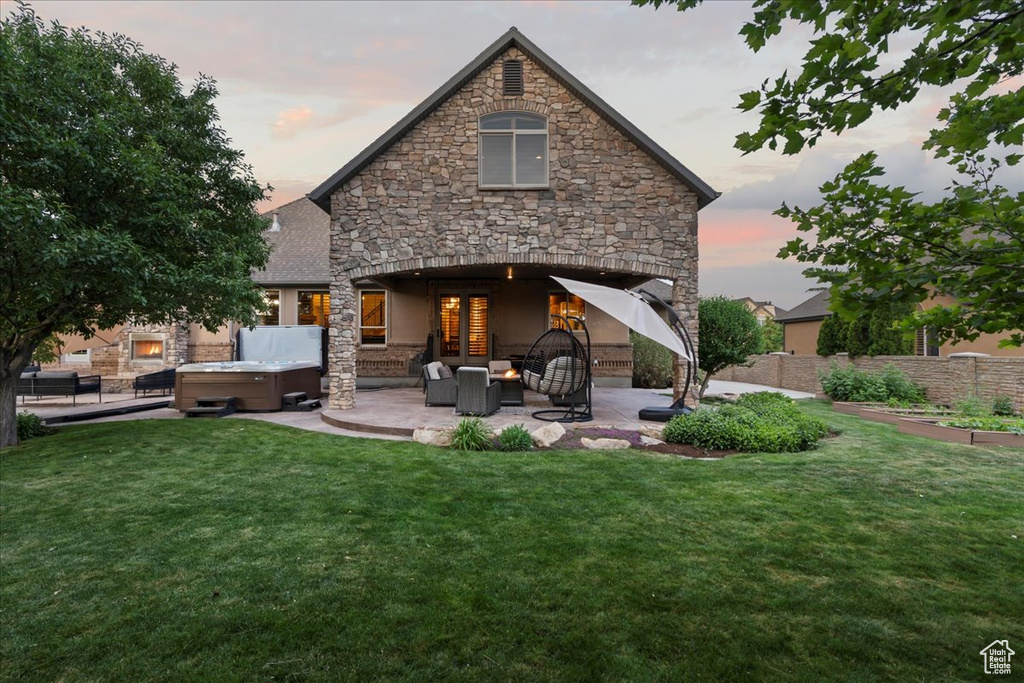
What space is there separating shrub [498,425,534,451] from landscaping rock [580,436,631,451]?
86 cm

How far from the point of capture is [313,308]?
16.0 metres

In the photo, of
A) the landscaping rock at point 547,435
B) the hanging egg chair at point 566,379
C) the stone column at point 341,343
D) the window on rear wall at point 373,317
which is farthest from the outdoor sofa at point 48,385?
the landscaping rock at point 547,435

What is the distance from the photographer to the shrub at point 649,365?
16734 millimetres

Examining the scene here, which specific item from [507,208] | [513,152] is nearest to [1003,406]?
[507,208]

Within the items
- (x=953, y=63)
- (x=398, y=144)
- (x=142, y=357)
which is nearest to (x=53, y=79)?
(x=398, y=144)

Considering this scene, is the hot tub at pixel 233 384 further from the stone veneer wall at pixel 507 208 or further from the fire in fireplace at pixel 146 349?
the fire in fireplace at pixel 146 349

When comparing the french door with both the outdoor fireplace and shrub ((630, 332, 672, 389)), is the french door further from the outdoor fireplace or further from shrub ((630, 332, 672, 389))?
the outdoor fireplace

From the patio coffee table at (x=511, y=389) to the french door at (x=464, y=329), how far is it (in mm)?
4863

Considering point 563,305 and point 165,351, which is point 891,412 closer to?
point 563,305

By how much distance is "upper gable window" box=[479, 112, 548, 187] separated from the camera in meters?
10.1

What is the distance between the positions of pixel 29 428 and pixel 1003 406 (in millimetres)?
18854

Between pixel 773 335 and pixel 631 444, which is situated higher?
pixel 773 335

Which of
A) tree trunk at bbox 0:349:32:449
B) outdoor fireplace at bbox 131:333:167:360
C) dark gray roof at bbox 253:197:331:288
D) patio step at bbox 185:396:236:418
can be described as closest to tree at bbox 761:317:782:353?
dark gray roof at bbox 253:197:331:288

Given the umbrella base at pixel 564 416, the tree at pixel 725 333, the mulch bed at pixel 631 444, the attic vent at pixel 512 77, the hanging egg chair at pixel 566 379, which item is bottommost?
the mulch bed at pixel 631 444
